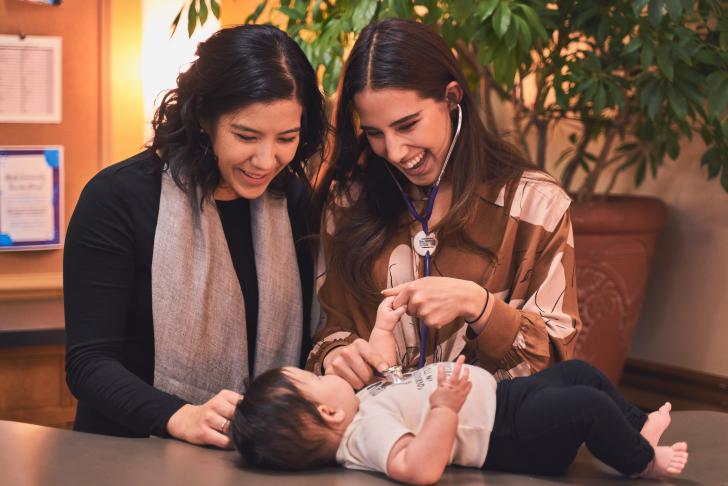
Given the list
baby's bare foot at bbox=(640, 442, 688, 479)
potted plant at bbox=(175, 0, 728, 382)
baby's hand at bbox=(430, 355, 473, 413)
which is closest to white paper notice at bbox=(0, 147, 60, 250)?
potted plant at bbox=(175, 0, 728, 382)

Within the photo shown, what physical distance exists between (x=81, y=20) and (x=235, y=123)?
1.80m

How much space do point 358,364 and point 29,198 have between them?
6.47 feet

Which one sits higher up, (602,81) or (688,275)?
(602,81)

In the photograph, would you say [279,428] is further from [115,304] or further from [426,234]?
[426,234]

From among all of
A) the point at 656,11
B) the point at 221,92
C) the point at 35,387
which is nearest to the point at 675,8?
the point at 656,11

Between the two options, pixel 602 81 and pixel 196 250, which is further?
pixel 602 81

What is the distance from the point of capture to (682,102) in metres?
2.93

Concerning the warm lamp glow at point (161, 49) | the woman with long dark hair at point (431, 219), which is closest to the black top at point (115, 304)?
the woman with long dark hair at point (431, 219)

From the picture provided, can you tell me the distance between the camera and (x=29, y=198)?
11.4 feet

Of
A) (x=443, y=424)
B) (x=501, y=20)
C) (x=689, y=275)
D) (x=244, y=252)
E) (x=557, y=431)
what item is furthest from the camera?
(x=689, y=275)

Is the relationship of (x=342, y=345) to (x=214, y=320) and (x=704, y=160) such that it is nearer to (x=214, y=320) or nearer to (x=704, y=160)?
(x=214, y=320)

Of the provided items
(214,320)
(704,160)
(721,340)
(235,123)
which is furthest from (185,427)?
(721,340)

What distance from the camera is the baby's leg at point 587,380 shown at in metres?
1.87

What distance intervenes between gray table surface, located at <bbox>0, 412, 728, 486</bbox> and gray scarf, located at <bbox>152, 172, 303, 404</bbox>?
29cm
